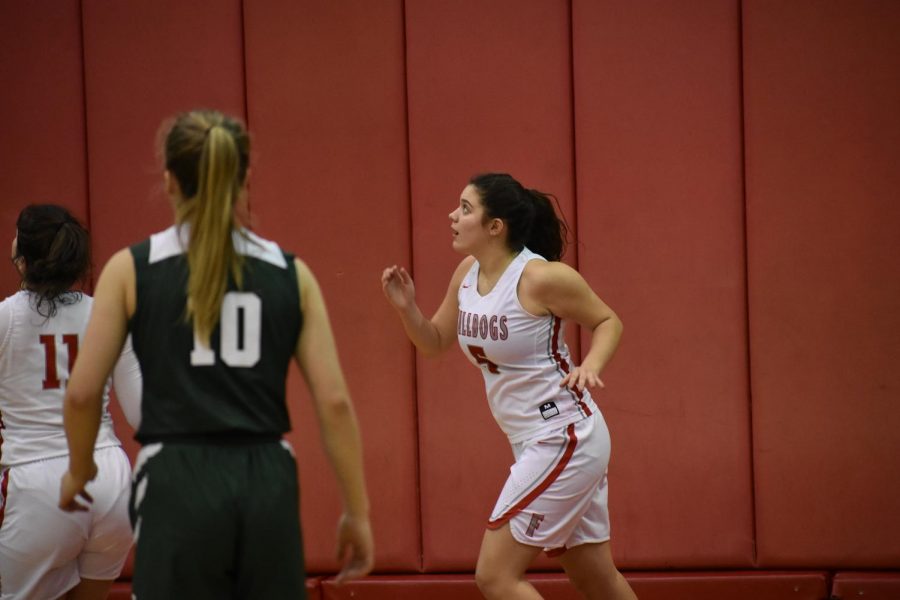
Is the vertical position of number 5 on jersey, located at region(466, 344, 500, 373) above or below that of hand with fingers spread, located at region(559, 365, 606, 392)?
above

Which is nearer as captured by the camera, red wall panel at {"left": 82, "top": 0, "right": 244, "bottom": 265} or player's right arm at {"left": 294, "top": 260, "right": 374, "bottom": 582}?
player's right arm at {"left": 294, "top": 260, "right": 374, "bottom": 582}

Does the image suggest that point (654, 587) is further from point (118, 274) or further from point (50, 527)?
point (118, 274)

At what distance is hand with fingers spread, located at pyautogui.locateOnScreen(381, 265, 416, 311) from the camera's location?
145 inches

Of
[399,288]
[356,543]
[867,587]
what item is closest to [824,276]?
[867,587]

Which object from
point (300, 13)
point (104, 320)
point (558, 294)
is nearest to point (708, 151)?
point (558, 294)

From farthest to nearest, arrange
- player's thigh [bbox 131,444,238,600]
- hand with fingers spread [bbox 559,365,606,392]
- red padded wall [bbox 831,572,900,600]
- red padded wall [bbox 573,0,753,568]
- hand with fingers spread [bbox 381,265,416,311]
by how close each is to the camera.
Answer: red padded wall [bbox 573,0,753,568], red padded wall [bbox 831,572,900,600], hand with fingers spread [bbox 381,265,416,311], hand with fingers spread [bbox 559,365,606,392], player's thigh [bbox 131,444,238,600]

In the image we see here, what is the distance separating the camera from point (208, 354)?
223 cm

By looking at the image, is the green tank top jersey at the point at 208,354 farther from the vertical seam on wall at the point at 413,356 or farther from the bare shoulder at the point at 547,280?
the vertical seam on wall at the point at 413,356

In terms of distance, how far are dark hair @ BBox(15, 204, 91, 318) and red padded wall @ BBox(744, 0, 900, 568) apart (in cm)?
248

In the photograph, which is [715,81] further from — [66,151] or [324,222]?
[66,151]

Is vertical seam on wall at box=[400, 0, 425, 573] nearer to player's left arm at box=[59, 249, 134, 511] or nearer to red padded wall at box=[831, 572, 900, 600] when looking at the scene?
red padded wall at box=[831, 572, 900, 600]

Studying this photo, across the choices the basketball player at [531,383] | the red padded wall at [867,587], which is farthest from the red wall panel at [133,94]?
the red padded wall at [867,587]

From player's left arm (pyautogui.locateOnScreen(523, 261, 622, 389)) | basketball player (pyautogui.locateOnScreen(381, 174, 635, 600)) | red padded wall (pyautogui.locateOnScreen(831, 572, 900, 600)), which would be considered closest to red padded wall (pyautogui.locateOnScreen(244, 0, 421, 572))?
basketball player (pyautogui.locateOnScreen(381, 174, 635, 600))

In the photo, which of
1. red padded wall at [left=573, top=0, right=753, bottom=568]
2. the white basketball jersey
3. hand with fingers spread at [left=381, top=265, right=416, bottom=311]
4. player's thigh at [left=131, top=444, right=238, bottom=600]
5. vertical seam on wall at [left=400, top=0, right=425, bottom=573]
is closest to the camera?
player's thigh at [left=131, top=444, right=238, bottom=600]
